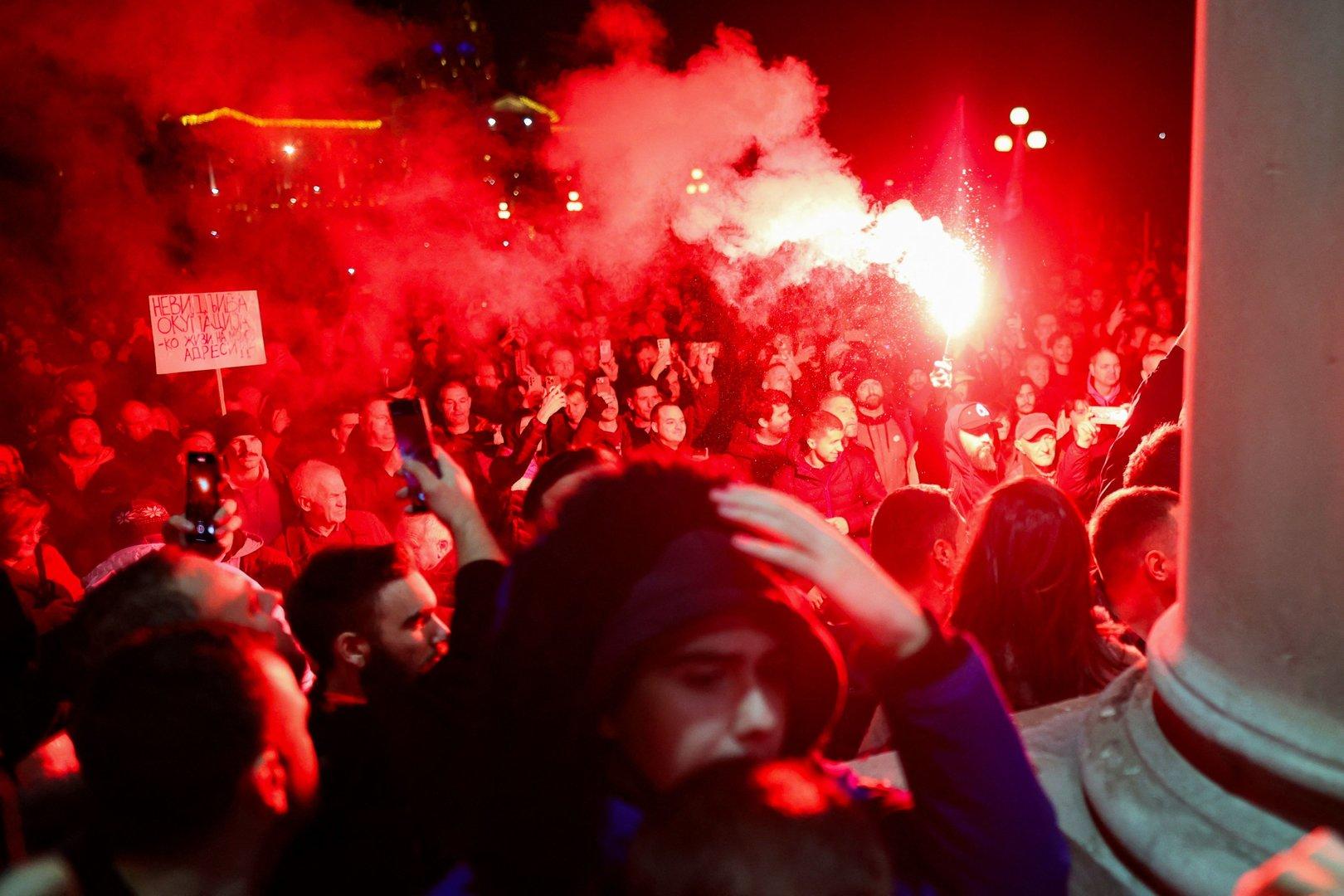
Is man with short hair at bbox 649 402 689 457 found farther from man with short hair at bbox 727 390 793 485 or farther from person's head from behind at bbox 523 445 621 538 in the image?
person's head from behind at bbox 523 445 621 538

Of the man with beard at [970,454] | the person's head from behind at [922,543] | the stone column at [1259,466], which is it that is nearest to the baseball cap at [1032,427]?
the man with beard at [970,454]

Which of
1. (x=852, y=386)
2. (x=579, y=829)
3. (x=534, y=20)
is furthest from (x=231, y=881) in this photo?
(x=534, y=20)

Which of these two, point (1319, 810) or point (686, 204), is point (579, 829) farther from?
point (686, 204)

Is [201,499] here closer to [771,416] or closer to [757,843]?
[757,843]

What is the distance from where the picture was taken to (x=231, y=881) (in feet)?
5.44

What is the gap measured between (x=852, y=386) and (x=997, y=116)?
Result: 1469 centimetres

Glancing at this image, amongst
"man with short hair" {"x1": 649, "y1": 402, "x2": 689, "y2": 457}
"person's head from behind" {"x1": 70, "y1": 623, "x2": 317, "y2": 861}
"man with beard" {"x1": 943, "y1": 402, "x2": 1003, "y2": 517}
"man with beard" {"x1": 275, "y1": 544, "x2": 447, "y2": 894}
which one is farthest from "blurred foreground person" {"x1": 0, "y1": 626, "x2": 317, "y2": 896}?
"man with beard" {"x1": 943, "y1": 402, "x2": 1003, "y2": 517}

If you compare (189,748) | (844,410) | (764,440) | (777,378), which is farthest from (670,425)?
(189,748)

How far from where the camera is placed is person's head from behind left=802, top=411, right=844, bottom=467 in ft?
20.9

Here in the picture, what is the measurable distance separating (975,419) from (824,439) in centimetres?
128

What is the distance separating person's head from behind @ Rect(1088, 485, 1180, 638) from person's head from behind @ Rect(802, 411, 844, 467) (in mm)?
2631

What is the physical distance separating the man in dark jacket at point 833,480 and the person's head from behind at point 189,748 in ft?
15.9

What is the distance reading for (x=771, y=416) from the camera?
6.97m

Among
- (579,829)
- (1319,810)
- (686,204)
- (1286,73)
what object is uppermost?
(686,204)
